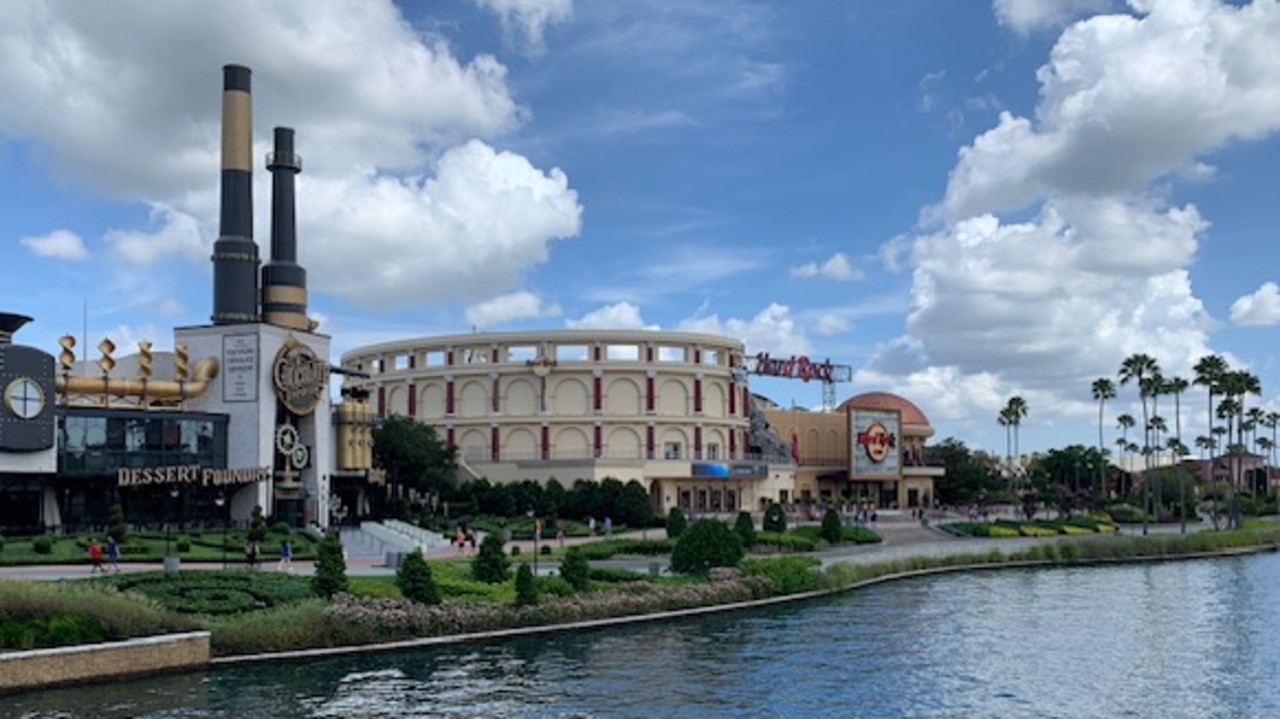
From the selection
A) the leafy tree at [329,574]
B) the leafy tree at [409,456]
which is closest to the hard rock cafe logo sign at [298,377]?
the leafy tree at [409,456]

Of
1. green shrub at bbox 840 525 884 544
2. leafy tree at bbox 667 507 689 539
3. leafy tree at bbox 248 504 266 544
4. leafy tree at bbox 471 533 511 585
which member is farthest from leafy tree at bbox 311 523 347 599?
green shrub at bbox 840 525 884 544

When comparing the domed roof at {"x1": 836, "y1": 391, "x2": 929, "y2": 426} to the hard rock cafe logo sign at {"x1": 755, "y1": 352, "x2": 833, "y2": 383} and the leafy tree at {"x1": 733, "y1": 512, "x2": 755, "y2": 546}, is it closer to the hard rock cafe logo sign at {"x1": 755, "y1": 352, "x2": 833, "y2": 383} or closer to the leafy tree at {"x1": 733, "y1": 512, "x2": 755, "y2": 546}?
the hard rock cafe logo sign at {"x1": 755, "y1": 352, "x2": 833, "y2": 383}

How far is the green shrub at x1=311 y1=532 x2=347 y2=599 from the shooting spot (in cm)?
4434

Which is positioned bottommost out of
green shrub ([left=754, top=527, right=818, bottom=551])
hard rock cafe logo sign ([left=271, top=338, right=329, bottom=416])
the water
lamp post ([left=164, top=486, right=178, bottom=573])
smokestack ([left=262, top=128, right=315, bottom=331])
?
the water

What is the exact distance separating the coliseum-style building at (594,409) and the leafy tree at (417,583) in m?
67.5

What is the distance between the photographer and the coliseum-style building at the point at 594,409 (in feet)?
392

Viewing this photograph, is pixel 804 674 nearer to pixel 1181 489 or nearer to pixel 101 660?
pixel 101 660

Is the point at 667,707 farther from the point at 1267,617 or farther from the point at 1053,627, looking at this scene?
the point at 1267,617

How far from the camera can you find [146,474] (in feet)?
255

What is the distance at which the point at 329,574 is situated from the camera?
1748 inches

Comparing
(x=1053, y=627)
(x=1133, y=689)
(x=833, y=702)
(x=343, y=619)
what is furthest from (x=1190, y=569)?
(x=343, y=619)

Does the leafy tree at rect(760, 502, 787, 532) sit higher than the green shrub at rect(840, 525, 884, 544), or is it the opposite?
the leafy tree at rect(760, 502, 787, 532)

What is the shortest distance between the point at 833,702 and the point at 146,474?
5770cm

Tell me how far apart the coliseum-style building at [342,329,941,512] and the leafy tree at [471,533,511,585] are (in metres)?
61.2
